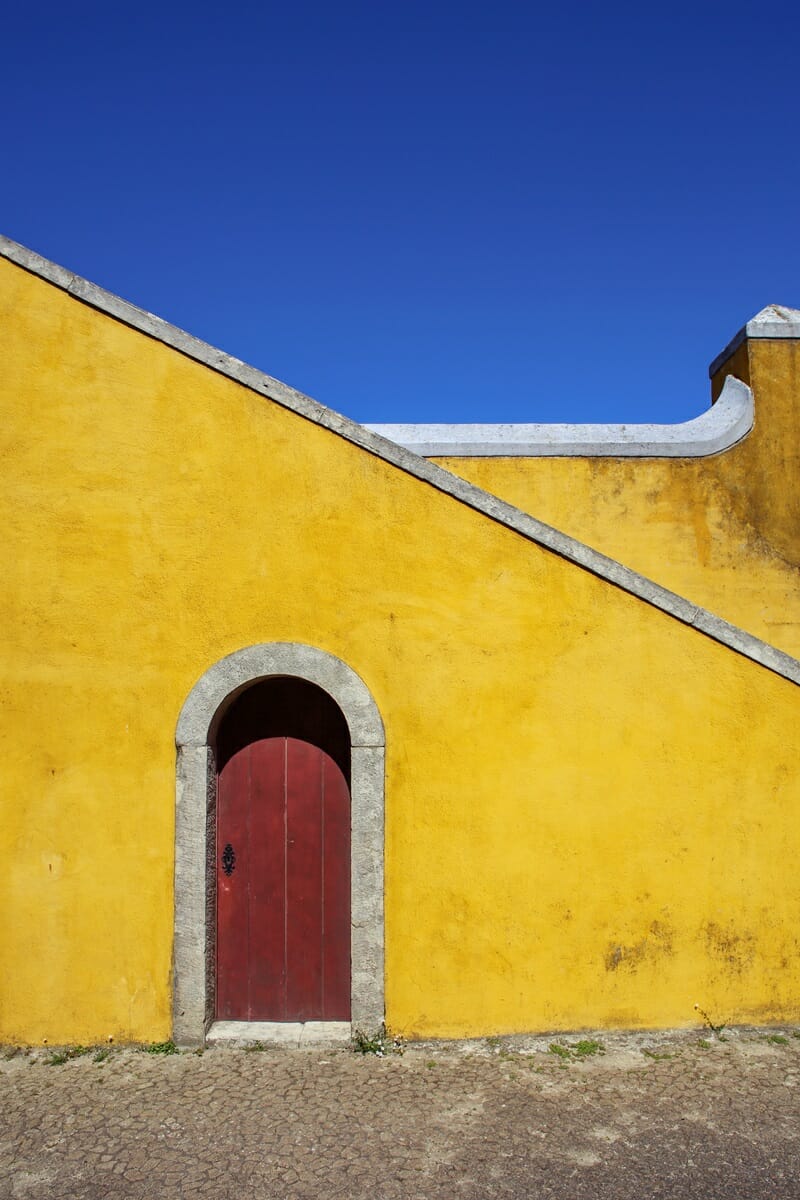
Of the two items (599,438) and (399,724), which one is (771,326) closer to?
(599,438)

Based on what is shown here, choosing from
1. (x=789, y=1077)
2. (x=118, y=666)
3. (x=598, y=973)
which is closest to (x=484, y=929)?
(x=598, y=973)

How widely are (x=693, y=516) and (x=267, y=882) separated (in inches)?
192

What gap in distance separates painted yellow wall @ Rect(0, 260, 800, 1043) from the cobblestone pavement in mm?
307

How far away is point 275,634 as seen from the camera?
5316 millimetres

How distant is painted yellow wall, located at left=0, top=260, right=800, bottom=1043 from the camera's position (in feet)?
16.9

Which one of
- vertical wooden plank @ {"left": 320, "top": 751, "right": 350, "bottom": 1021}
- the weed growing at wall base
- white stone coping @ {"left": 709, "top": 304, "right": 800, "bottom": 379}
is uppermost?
white stone coping @ {"left": 709, "top": 304, "right": 800, "bottom": 379}

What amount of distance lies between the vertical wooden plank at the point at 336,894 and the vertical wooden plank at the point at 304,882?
1.6 inches

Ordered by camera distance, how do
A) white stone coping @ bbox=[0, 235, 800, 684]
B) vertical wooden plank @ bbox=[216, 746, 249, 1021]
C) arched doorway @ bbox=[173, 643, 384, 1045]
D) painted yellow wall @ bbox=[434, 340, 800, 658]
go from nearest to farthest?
arched doorway @ bbox=[173, 643, 384, 1045] → white stone coping @ bbox=[0, 235, 800, 684] → vertical wooden plank @ bbox=[216, 746, 249, 1021] → painted yellow wall @ bbox=[434, 340, 800, 658]

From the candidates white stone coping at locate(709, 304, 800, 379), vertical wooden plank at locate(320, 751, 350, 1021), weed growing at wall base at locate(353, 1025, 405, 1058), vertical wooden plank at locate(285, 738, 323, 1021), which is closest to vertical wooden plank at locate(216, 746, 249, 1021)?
vertical wooden plank at locate(285, 738, 323, 1021)

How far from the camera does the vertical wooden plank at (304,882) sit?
5398mm

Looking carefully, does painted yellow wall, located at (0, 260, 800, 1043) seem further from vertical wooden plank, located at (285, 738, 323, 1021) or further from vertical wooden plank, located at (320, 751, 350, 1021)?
vertical wooden plank, located at (285, 738, 323, 1021)

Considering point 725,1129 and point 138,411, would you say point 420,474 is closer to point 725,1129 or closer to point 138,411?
point 138,411

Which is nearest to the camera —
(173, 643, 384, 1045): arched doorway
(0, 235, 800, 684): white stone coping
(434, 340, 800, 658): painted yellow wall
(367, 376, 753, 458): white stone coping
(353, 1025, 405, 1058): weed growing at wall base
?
(353, 1025, 405, 1058): weed growing at wall base

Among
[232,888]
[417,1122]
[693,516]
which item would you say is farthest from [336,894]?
[693,516]
